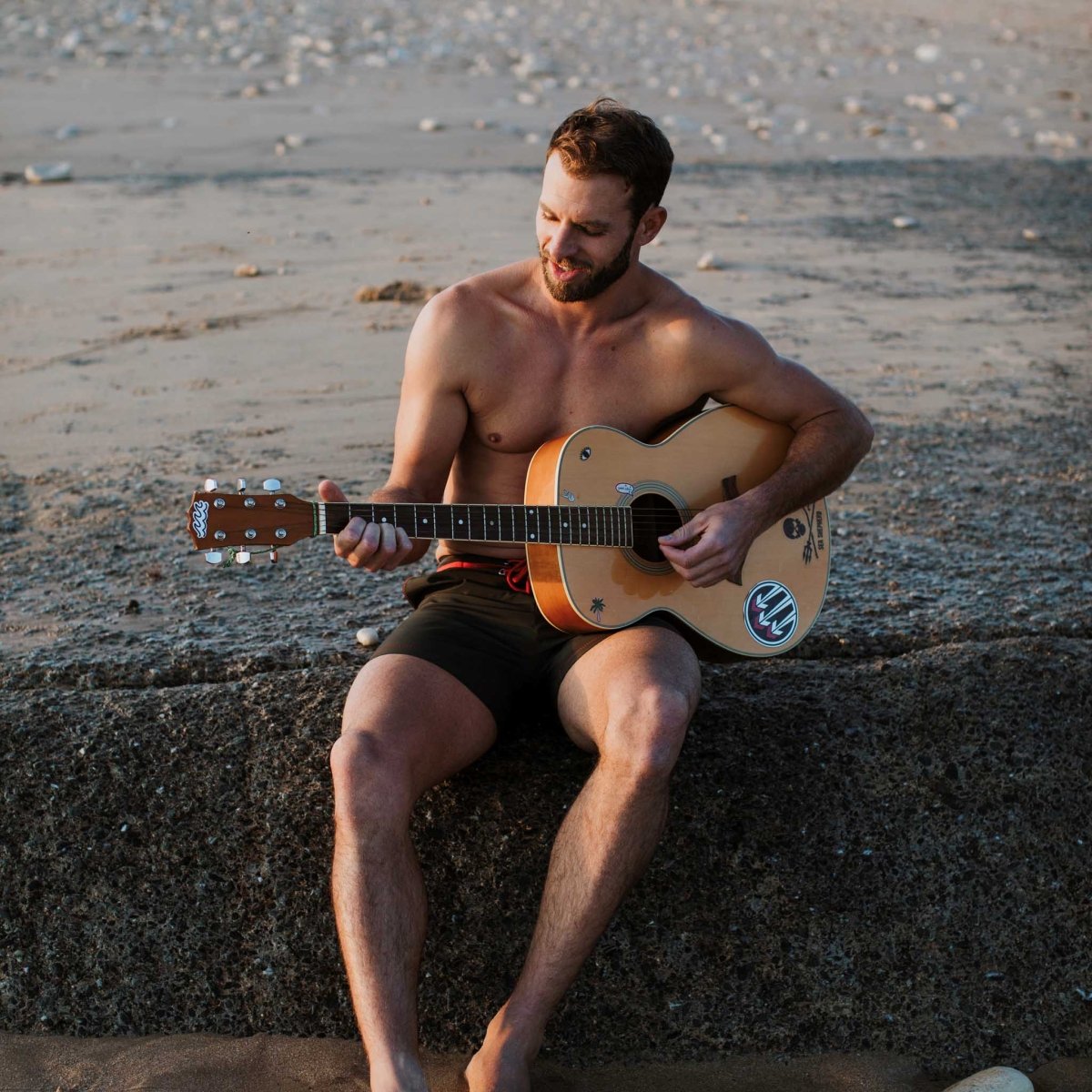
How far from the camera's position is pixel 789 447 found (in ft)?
11.2

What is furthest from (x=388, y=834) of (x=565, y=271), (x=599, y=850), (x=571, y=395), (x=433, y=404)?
(x=565, y=271)

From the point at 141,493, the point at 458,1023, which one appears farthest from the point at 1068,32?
the point at 458,1023

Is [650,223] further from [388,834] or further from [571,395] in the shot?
[388,834]

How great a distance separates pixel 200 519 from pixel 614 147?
1194mm

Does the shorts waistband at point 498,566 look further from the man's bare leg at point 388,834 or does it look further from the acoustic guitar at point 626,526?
the man's bare leg at point 388,834

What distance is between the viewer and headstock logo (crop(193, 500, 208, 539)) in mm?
2684

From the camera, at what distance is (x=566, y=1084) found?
9.38 feet

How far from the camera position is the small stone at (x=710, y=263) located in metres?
7.53

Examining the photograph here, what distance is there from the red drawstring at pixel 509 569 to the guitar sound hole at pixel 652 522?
0.85 feet

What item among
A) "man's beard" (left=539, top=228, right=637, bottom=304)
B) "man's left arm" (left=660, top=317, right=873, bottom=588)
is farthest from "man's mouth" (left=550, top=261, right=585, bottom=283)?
"man's left arm" (left=660, top=317, right=873, bottom=588)

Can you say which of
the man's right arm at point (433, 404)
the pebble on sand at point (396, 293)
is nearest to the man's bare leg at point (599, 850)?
the man's right arm at point (433, 404)

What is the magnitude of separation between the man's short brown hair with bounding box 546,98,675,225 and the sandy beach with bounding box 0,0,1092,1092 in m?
1.17

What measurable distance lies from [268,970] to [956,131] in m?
11.1

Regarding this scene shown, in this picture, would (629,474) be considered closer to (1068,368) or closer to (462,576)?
(462,576)
